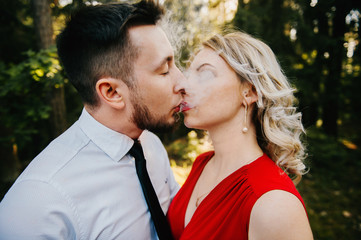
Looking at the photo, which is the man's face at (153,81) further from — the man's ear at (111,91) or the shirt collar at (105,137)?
the shirt collar at (105,137)

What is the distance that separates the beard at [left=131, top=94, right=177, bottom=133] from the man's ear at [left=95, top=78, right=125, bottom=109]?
10cm

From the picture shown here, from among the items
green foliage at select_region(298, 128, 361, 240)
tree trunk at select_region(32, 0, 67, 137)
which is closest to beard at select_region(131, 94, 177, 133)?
tree trunk at select_region(32, 0, 67, 137)

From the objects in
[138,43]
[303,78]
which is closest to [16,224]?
[138,43]

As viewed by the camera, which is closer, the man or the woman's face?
the man

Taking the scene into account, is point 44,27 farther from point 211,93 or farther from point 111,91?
point 211,93

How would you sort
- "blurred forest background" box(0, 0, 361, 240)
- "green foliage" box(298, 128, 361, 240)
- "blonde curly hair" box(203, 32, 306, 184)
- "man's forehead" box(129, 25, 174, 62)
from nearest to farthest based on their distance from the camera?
1. "man's forehead" box(129, 25, 174, 62)
2. "blonde curly hair" box(203, 32, 306, 184)
3. "blurred forest background" box(0, 0, 361, 240)
4. "green foliage" box(298, 128, 361, 240)

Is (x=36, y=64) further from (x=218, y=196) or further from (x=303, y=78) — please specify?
(x=303, y=78)

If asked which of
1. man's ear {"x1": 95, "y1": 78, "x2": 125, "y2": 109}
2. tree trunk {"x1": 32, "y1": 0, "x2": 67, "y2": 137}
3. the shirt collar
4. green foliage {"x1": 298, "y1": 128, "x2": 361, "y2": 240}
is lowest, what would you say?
green foliage {"x1": 298, "y1": 128, "x2": 361, "y2": 240}

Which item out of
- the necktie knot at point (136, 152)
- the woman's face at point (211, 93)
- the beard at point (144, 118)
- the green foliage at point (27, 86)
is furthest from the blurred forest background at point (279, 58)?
the necktie knot at point (136, 152)

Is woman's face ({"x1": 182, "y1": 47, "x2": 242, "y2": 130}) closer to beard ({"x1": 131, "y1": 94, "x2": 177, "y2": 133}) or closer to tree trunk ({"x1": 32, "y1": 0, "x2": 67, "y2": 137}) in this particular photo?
beard ({"x1": 131, "y1": 94, "x2": 177, "y2": 133})

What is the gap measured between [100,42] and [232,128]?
123 centimetres

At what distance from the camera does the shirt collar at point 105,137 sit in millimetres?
1641

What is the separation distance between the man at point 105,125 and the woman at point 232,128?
10.2 inches

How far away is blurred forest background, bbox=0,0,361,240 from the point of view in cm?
331
